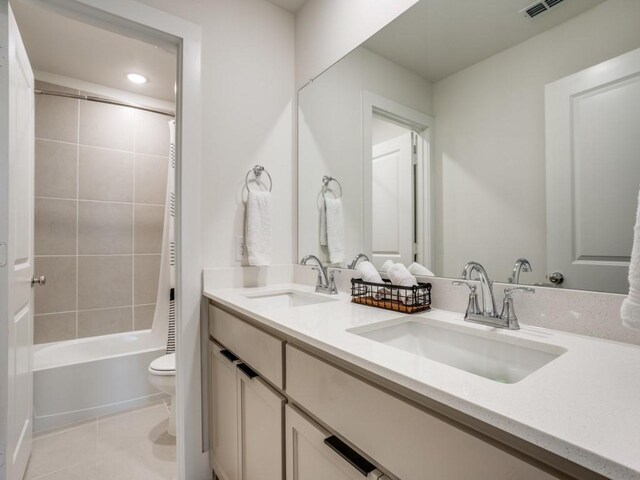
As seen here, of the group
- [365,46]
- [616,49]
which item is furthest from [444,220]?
[365,46]

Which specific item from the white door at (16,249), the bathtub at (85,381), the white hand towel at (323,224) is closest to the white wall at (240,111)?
the white hand towel at (323,224)

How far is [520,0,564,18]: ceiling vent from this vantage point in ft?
2.80

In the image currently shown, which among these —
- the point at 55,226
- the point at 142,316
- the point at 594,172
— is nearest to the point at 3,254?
the point at 55,226

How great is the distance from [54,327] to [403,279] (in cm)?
256

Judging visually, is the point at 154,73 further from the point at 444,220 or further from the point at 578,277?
the point at 578,277

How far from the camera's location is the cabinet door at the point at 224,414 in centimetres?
120

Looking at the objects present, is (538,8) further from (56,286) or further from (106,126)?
(56,286)

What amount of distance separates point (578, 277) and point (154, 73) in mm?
2718

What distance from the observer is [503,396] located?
18.5 inches

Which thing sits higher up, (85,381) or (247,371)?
(247,371)

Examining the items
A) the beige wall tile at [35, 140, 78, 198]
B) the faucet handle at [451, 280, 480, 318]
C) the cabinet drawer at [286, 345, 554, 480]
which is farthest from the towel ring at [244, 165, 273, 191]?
the beige wall tile at [35, 140, 78, 198]

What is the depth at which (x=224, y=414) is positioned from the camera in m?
1.29

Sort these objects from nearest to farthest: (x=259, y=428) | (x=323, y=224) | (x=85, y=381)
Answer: (x=259, y=428), (x=323, y=224), (x=85, y=381)

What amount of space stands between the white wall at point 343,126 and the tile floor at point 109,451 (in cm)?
127
